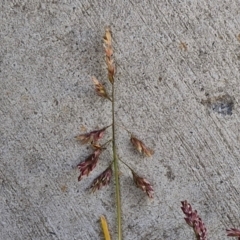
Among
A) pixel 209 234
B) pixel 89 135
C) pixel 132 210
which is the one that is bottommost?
pixel 209 234

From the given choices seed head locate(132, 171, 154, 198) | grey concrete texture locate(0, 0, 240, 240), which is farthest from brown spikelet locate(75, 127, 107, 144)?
seed head locate(132, 171, 154, 198)

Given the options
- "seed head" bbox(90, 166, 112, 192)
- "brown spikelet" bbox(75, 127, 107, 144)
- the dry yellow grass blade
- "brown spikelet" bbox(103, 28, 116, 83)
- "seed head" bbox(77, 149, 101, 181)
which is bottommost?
the dry yellow grass blade

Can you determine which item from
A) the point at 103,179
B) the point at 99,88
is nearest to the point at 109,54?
the point at 99,88

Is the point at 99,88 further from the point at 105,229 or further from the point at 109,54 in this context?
the point at 105,229

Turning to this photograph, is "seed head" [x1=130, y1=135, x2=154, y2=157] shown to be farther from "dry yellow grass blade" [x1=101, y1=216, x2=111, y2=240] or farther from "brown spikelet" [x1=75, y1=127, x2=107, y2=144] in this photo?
"dry yellow grass blade" [x1=101, y1=216, x2=111, y2=240]

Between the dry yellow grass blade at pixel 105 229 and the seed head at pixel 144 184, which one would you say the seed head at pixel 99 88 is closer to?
the seed head at pixel 144 184

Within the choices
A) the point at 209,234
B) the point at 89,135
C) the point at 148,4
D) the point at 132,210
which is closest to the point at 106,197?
the point at 132,210

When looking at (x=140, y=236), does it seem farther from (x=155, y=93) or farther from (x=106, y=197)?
(x=155, y=93)
